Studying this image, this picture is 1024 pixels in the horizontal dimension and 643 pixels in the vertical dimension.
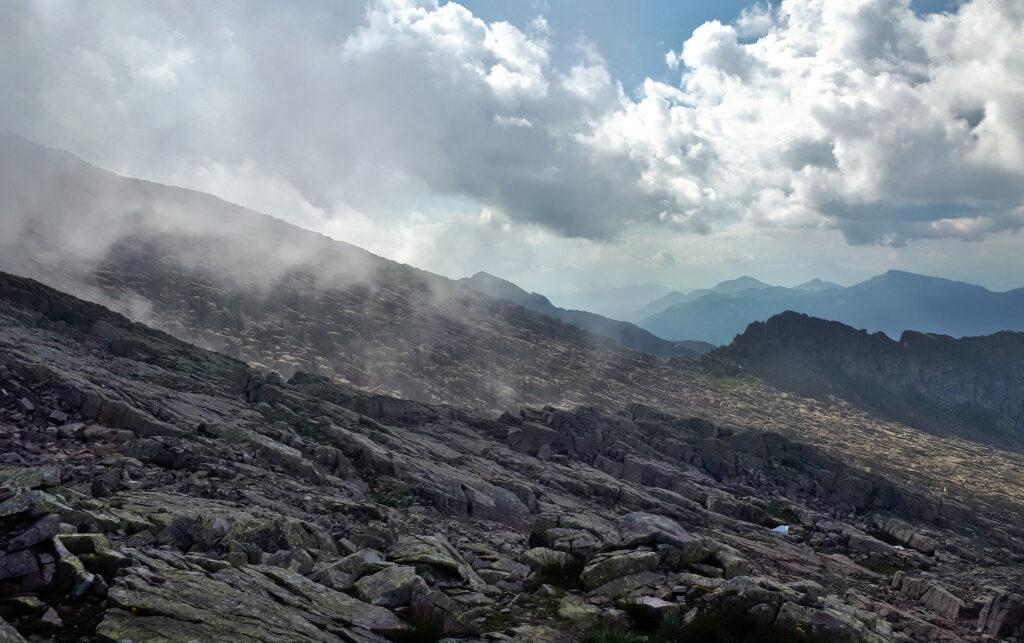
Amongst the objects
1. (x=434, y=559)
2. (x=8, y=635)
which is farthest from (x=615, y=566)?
(x=8, y=635)

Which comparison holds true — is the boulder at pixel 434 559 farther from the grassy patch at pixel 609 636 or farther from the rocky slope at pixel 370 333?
the rocky slope at pixel 370 333

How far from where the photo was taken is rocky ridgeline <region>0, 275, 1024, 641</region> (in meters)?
12.7

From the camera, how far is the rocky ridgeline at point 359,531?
12.7 m

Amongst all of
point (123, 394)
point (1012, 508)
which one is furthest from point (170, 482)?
point (1012, 508)

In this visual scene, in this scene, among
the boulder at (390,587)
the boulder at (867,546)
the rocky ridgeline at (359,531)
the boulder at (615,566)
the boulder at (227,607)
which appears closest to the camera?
the boulder at (227,607)

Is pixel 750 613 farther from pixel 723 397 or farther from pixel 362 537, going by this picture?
pixel 723 397

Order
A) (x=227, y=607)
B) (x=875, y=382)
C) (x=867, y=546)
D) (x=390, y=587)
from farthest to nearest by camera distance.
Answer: (x=875, y=382)
(x=867, y=546)
(x=390, y=587)
(x=227, y=607)

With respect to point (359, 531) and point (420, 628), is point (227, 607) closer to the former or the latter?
point (420, 628)

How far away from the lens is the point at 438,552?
1995 centimetres

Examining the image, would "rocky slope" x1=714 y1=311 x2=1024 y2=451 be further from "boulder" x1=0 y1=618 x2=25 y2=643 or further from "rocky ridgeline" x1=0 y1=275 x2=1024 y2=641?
"boulder" x1=0 y1=618 x2=25 y2=643

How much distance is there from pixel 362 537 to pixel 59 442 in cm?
1531

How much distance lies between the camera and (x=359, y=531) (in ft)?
77.2

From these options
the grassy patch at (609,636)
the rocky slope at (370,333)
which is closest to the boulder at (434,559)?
the grassy patch at (609,636)

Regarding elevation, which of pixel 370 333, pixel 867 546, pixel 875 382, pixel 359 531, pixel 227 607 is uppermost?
pixel 875 382
